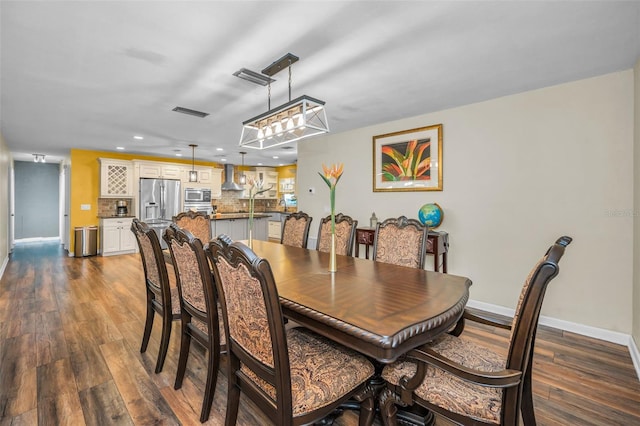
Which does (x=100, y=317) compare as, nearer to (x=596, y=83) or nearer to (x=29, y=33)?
(x=29, y=33)

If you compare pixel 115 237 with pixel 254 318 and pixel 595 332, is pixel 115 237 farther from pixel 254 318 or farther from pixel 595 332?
pixel 595 332

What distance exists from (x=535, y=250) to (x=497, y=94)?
1.68m

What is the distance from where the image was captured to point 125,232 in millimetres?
6977

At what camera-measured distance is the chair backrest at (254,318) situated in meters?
1.12

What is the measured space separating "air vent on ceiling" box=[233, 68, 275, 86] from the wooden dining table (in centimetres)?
164

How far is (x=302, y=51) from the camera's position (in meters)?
2.28

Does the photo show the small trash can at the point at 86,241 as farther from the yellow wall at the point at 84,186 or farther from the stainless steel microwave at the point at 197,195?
the stainless steel microwave at the point at 197,195

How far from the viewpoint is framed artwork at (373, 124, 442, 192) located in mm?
3877

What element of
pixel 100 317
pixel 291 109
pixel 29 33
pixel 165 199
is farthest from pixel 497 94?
pixel 165 199

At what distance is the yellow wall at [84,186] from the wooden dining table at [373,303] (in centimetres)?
677

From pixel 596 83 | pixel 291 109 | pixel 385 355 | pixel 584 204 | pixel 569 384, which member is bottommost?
pixel 569 384

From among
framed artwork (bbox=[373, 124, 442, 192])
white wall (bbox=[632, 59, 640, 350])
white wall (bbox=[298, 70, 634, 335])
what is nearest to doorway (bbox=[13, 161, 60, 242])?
framed artwork (bbox=[373, 124, 442, 192])

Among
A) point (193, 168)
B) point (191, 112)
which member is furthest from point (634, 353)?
point (193, 168)

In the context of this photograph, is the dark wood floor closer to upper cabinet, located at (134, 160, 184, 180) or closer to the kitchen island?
the kitchen island
